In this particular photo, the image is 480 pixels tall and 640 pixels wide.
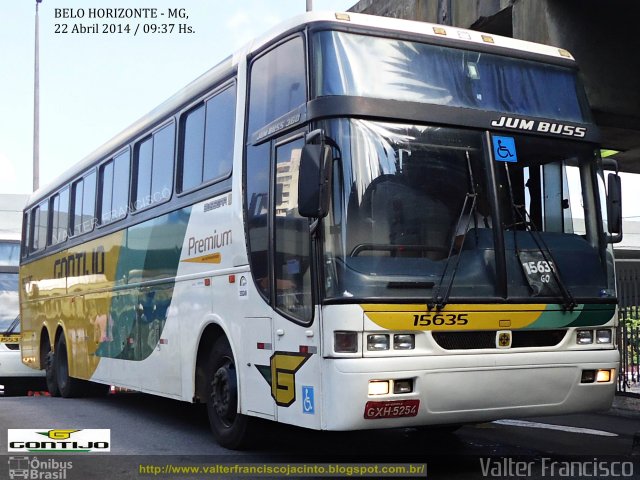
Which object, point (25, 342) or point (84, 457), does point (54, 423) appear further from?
point (25, 342)

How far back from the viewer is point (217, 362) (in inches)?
320

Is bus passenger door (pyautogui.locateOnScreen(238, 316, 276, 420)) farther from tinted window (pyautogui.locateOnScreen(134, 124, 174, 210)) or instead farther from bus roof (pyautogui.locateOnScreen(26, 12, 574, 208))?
tinted window (pyautogui.locateOnScreen(134, 124, 174, 210))

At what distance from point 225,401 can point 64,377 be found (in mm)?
7743

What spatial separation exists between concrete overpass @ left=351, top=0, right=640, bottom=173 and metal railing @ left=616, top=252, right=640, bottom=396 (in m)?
2.20

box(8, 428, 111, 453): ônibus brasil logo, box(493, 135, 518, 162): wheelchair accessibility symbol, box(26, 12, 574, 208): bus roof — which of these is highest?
box(26, 12, 574, 208): bus roof

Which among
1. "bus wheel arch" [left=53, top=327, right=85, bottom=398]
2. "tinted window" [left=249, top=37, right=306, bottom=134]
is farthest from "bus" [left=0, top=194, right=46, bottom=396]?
"tinted window" [left=249, top=37, right=306, bottom=134]

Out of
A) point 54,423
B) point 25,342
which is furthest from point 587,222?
point 25,342

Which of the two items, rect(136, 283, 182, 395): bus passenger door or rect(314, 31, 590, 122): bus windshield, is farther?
rect(136, 283, 182, 395): bus passenger door

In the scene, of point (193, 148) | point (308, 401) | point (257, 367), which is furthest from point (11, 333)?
point (308, 401)

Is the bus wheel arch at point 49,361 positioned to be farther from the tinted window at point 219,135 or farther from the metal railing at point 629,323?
the metal railing at point 629,323

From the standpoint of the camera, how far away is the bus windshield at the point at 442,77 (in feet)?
21.7

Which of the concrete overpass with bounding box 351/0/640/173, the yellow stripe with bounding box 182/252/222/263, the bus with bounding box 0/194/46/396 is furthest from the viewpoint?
the bus with bounding box 0/194/46/396

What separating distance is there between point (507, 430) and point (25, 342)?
11412 mm

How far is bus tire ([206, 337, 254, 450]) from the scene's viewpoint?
7708 mm
